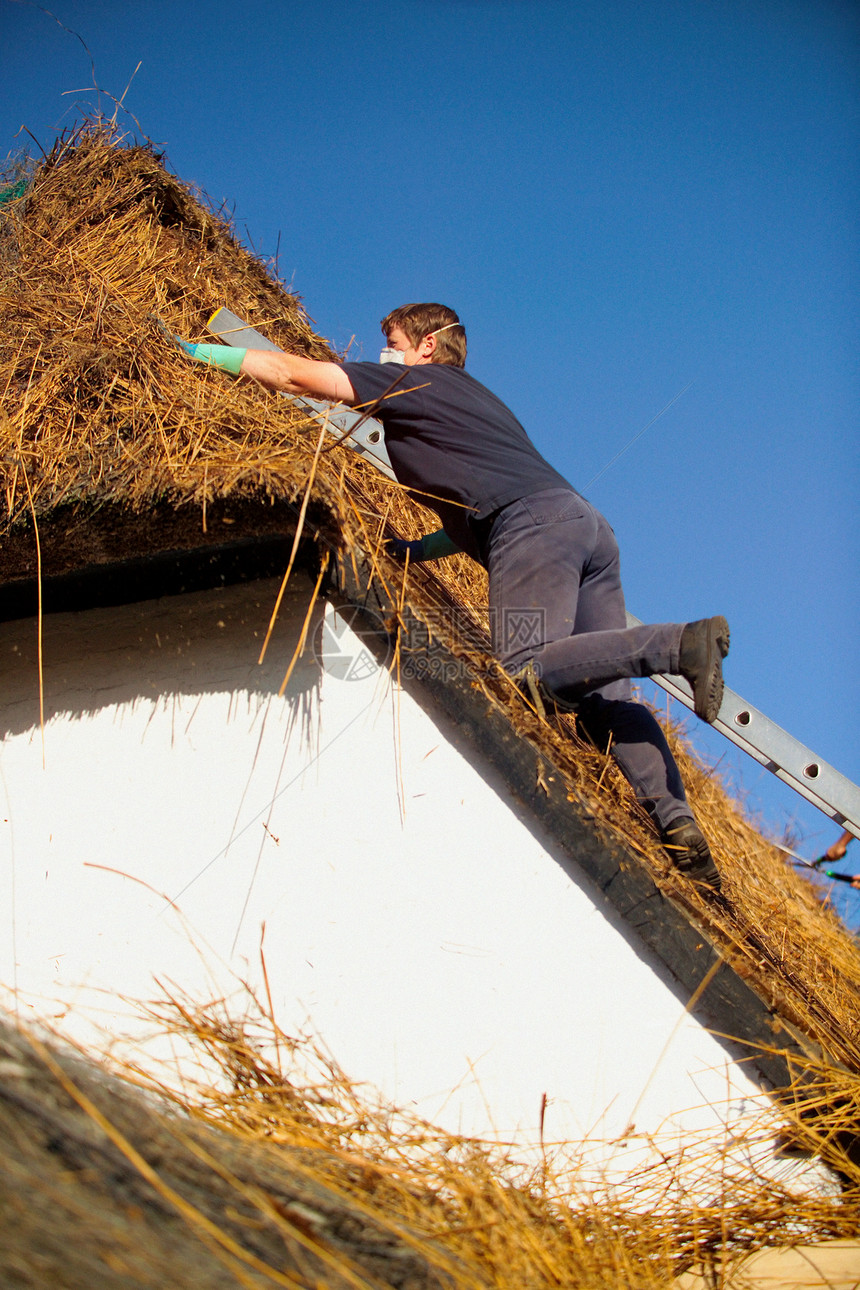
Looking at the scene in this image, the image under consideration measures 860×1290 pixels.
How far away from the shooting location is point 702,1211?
1722 millimetres

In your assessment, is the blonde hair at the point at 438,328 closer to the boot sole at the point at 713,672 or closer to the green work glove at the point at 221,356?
the green work glove at the point at 221,356

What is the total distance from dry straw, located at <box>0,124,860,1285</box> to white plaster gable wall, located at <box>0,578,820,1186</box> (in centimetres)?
21

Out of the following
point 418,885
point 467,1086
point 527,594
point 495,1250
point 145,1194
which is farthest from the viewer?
→ point 527,594

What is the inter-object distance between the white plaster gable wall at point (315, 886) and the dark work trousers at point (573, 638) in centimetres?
35

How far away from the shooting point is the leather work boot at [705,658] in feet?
6.59

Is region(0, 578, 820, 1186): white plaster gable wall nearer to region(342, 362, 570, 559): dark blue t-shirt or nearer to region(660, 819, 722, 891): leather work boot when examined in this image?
region(660, 819, 722, 891): leather work boot

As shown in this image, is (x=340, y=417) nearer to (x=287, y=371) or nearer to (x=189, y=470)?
(x=287, y=371)

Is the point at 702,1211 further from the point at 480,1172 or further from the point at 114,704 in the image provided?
the point at 114,704

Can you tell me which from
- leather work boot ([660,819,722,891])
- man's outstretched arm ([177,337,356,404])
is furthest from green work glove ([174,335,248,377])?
leather work boot ([660,819,722,891])

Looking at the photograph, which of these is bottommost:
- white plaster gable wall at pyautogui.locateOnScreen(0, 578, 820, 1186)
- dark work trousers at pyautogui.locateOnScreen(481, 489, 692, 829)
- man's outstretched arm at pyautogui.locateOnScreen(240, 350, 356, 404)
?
white plaster gable wall at pyautogui.locateOnScreen(0, 578, 820, 1186)

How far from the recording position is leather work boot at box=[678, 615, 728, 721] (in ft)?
6.59

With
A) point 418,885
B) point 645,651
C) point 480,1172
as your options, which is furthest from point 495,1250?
point 645,651

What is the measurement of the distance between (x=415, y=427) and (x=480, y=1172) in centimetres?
187

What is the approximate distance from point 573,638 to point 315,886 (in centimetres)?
92
